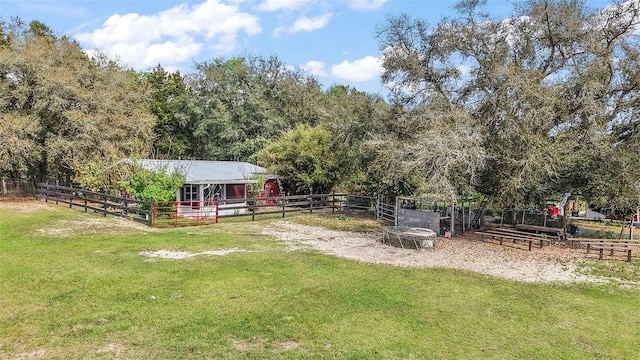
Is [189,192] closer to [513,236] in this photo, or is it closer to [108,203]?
[108,203]

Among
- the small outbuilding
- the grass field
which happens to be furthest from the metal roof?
the grass field

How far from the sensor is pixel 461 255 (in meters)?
11.4

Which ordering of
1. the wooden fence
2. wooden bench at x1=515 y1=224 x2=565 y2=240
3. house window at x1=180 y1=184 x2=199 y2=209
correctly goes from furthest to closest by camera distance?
1. house window at x1=180 y1=184 x2=199 y2=209
2. the wooden fence
3. wooden bench at x1=515 y1=224 x2=565 y2=240

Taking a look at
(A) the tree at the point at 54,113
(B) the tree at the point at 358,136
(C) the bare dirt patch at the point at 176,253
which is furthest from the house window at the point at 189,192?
(C) the bare dirt patch at the point at 176,253

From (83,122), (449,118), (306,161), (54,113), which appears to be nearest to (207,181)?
(306,161)

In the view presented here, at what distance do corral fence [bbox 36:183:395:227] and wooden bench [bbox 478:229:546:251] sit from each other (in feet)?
17.3

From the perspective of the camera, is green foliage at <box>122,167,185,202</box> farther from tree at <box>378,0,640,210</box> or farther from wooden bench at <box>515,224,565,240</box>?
wooden bench at <box>515,224,565,240</box>

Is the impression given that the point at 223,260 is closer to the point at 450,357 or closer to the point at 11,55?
the point at 450,357

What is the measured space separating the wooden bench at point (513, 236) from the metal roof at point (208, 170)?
13152 mm

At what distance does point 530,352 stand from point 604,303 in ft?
10.7

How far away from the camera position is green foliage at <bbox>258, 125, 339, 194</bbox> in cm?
2219

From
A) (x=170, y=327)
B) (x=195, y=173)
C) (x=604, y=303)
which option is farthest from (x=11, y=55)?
(x=604, y=303)

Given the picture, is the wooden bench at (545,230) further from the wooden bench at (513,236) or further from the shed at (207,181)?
the shed at (207,181)

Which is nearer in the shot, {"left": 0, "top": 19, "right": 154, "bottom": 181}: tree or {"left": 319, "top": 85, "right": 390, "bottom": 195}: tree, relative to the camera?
{"left": 319, "top": 85, "right": 390, "bottom": 195}: tree
